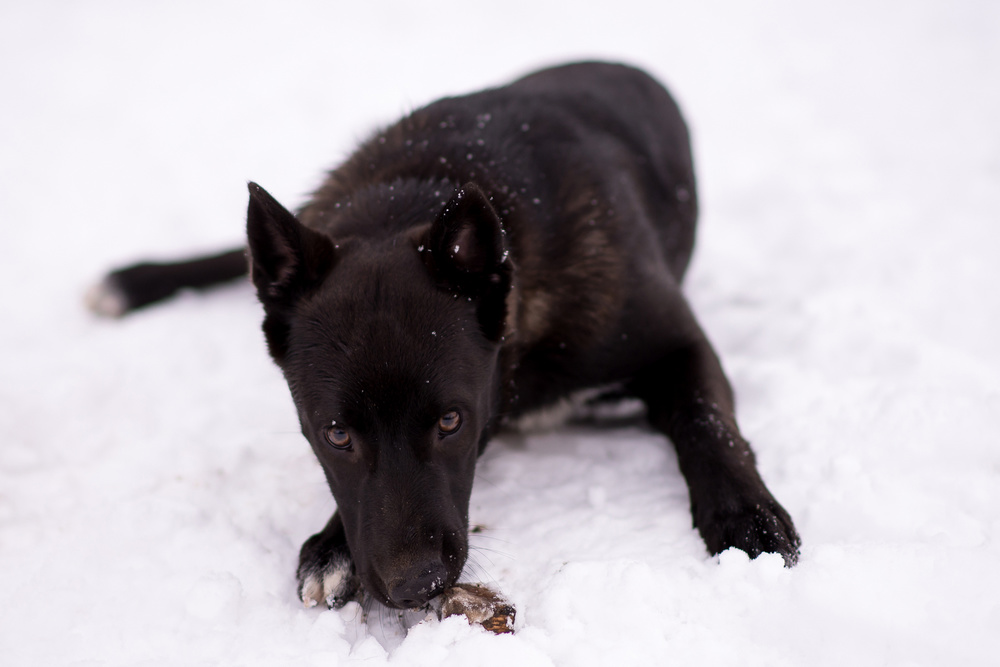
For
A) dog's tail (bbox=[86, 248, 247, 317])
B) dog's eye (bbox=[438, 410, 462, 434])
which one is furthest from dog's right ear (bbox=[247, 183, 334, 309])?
dog's tail (bbox=[86, 248, 247, 317])

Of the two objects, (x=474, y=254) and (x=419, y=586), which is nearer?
(x=419, y=586)

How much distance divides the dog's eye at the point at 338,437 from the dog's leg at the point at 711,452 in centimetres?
119

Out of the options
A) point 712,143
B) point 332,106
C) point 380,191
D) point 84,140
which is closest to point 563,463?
point 380,191

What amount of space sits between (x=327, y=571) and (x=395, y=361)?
30.1 inches

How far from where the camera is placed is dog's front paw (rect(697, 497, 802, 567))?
7.74ft

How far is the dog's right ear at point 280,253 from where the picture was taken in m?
2.27

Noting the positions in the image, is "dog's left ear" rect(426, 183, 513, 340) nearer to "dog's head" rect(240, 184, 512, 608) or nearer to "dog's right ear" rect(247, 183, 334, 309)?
"dog's head" rect(240, 184, 512, 608)

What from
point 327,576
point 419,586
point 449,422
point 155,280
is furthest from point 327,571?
point 155,280

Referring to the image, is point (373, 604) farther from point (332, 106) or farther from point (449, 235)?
point (332, 106)

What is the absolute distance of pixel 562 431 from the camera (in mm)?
3312

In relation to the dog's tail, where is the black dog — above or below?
above

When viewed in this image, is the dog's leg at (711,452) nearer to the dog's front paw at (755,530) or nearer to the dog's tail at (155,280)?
the dog's front paw at (755,530)

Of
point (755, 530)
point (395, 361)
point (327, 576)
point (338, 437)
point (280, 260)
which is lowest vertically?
point (327, 576)

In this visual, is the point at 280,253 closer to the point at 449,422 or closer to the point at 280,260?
the point at 280,260
